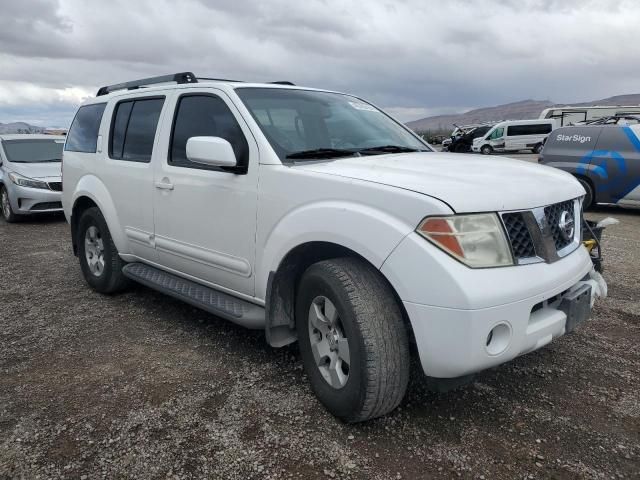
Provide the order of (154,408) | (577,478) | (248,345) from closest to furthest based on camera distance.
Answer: (577,478)
(154,408)
(248,345)

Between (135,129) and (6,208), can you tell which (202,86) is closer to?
(135,129)

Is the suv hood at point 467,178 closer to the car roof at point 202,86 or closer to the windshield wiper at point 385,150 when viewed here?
the windshield wiper at point 385,150

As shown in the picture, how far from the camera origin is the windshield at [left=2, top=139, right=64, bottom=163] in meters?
10.2

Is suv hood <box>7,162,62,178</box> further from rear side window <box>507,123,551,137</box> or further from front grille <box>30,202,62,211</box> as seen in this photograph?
rear side window <box>507,123,551,137</box>

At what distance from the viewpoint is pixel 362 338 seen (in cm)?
244

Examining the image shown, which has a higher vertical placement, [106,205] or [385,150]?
[385,150]

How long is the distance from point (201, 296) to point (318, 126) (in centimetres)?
139

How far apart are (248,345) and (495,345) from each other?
6.48 feet

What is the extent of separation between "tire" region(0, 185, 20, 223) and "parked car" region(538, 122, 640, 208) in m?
10.3

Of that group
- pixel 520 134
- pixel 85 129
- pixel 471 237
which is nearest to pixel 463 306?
pixel 471 237

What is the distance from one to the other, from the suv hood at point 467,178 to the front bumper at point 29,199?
26.6 feet

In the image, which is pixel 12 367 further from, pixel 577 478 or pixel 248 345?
pixel 577 478

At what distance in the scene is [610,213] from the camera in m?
10.2

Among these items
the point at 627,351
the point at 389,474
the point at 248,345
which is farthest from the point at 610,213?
the point at 389,474
